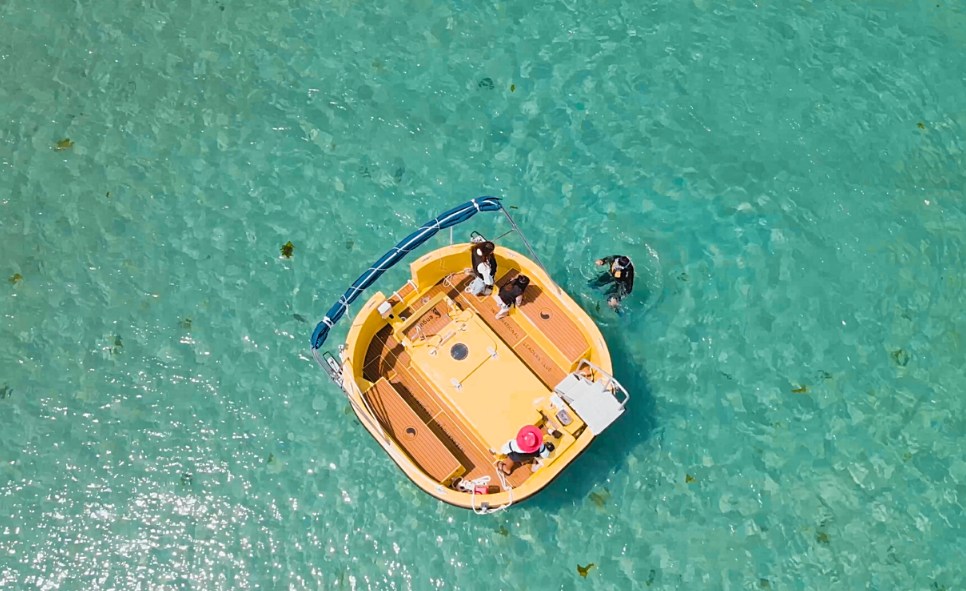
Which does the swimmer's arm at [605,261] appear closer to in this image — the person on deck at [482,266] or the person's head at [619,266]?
the person's head at [619,266]

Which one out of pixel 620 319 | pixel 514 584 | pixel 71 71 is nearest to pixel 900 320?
pixel 620 319

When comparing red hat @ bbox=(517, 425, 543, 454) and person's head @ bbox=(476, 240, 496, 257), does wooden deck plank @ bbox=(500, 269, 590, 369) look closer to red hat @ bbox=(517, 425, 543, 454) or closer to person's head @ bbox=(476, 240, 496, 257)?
person's head @ bbox=(476, 240, 496, 257)

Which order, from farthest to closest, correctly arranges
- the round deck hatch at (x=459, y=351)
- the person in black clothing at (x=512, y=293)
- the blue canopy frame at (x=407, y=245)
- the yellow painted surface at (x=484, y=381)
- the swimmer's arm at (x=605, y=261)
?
the swimmer's arm at (x=605, y=261) → the person in black clothing at (x=512, y=293) → the round deck hatch at (x=459, y=351) → the blue canopy frame at (x=407, y=245) → the yellow painted surface at (x=484, y=381)

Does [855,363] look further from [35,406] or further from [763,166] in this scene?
[35,406]

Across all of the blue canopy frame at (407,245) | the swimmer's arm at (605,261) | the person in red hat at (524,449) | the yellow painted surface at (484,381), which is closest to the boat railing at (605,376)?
the yellow painted surface at (484,381)

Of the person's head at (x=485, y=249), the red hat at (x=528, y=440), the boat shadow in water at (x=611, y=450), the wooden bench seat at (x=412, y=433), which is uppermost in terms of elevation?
the person's head at (x=485, y=249)

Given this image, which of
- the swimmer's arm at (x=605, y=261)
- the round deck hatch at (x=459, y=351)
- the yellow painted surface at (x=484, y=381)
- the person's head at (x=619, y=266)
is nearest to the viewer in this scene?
the yellow painted surface at (x=484, y=381)

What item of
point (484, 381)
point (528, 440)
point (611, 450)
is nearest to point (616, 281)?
point (611, 450)
